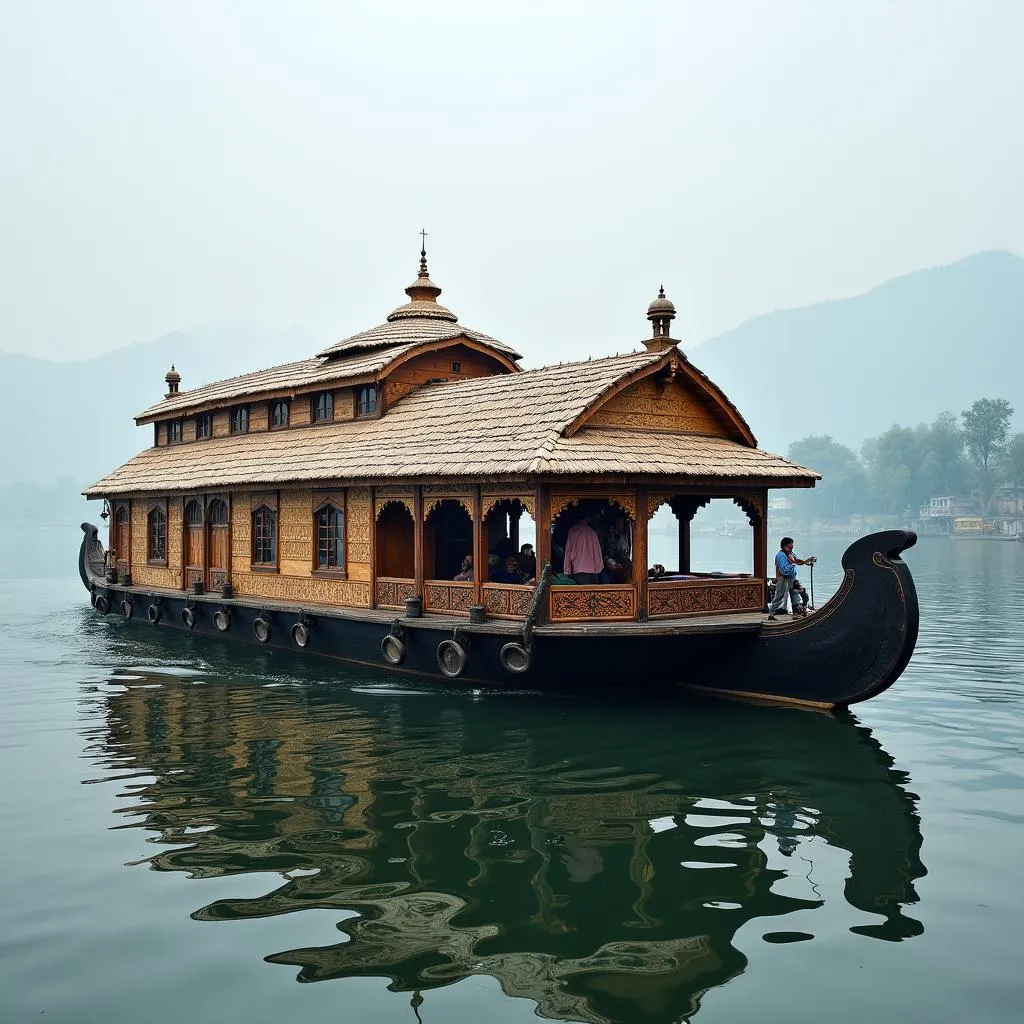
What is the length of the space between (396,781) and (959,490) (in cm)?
12037

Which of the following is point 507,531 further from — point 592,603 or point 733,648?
point 733,648

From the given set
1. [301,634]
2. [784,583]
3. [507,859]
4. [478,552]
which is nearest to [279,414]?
[301,634]

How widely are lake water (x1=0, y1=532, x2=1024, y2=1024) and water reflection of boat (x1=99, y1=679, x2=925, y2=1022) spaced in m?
0.03

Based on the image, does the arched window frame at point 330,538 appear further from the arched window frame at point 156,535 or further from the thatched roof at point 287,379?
the arched window frame at point 156,535

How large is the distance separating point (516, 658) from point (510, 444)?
2.85 meters

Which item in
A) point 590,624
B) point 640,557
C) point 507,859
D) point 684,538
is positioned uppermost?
point 684,538

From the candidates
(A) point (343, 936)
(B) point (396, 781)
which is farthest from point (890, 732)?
(A) point (343, 936)

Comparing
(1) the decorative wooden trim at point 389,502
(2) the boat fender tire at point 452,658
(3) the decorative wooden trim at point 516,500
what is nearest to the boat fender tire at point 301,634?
(1) the decorative wooden trim at point 389,502

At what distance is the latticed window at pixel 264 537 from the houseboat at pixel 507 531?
0.16ft

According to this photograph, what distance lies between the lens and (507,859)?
299 inches

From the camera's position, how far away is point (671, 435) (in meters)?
14.6

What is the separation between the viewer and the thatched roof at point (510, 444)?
12.9 metres

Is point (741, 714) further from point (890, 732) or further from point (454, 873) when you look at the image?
point (454, 873)

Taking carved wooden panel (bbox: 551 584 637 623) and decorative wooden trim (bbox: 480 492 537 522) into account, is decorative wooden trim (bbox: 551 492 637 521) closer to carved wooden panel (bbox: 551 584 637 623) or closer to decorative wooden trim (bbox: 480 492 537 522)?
decorative wooden trim (bbox: 480 492 537 522)
